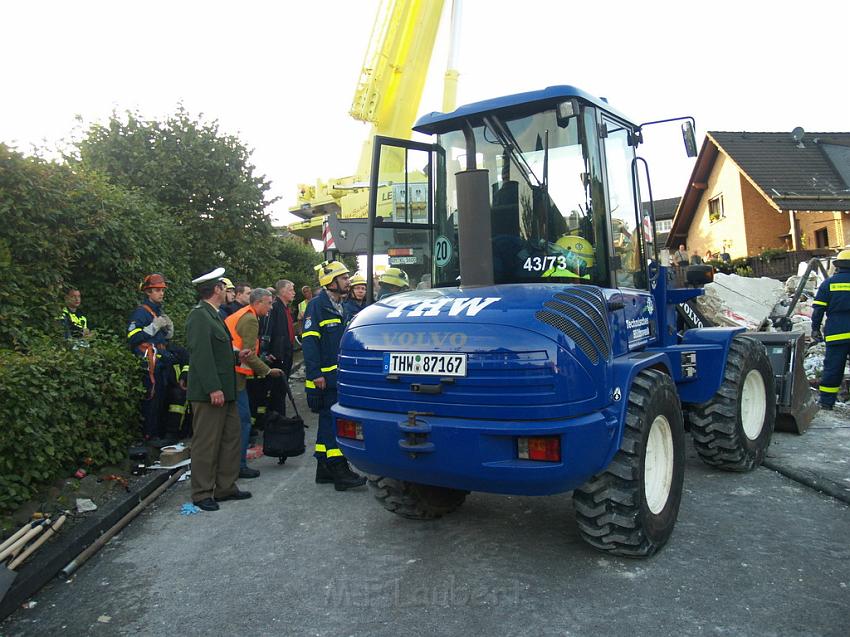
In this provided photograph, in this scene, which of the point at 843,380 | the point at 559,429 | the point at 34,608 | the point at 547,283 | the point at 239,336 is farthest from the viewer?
the point at 843,380

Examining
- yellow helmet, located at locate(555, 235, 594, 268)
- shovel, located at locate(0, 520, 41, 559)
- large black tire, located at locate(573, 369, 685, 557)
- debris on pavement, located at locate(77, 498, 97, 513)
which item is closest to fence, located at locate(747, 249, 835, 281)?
yellow helmet, located at locate(555, 235, 594, 268)

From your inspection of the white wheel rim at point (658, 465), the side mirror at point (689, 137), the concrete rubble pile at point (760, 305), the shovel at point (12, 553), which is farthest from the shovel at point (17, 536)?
the concrete rubble pile at point (760, 305)

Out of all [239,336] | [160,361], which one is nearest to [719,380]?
[239,336]

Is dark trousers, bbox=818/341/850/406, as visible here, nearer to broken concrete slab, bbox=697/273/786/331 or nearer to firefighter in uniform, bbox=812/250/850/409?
firefighter in uniform, bbox=812/250/850/409

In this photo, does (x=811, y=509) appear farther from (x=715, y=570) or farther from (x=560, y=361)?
(x=560, y=361)

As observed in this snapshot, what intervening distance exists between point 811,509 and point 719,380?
106 centimetres

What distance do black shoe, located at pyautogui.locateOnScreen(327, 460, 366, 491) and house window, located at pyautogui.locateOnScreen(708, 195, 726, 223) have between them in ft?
84.2

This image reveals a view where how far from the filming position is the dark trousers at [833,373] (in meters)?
7.72

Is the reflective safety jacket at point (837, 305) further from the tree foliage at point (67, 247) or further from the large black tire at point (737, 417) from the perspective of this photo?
the tree foliage at point (67, 247)

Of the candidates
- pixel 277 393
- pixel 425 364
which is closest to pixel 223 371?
pixel 277 393

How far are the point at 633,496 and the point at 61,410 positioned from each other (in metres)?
4.13

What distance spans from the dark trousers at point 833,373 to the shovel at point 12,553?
824 cm

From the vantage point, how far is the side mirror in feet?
15.5

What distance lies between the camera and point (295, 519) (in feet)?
15.8
